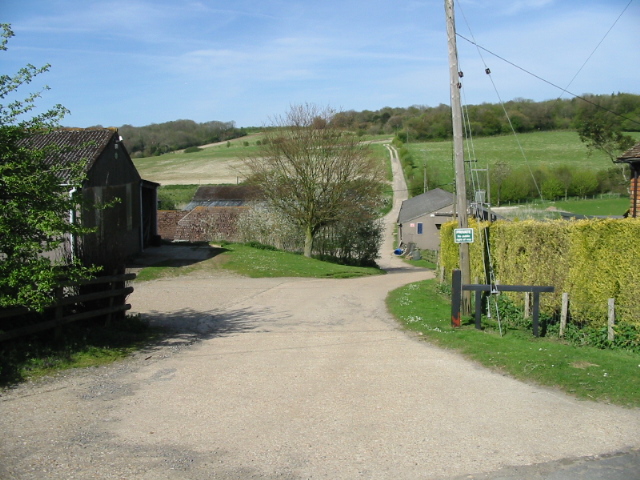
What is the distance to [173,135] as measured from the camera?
340 ft

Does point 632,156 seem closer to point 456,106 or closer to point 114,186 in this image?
point 456,106

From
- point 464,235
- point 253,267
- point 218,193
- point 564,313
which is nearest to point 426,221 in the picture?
point 218,193

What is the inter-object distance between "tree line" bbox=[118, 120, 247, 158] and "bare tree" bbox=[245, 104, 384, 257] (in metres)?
59.4

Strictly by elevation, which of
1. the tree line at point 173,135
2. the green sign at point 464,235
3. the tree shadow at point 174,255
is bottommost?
the tree shadow at point 174,255

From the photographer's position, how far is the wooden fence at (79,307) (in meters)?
8.73

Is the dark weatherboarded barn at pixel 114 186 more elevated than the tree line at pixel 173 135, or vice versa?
the tree line at pixel 173 135

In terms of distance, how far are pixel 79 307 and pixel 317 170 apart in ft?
87.7

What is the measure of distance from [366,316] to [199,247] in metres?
19.2

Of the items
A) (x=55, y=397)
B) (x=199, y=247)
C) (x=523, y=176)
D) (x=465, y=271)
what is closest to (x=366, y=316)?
(x=465, y=271)

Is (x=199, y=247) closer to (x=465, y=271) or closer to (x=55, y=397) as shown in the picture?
(x=465, y=271)

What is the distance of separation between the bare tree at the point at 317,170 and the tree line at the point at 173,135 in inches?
2337

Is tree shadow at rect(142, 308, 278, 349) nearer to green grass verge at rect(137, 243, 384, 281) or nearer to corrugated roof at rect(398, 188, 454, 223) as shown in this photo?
green grass verge at rect(137, 243, 384, 281)

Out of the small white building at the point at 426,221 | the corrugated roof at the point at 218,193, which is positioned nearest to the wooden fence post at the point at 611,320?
the small white building at the point at 426,221

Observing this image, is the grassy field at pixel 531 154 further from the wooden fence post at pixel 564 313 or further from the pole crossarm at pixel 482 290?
the wooden fence post at pixel 564 313
